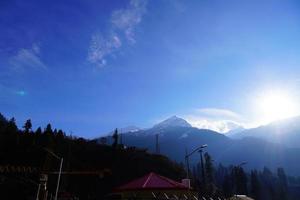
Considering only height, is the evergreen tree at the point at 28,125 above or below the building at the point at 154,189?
above

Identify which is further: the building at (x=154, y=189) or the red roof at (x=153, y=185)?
the red roof at (x=153, y=185)

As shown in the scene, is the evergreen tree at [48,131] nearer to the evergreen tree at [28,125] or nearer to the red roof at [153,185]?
the evergreen tree at [28,125]

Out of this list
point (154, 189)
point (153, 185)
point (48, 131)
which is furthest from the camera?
point (48, 131)

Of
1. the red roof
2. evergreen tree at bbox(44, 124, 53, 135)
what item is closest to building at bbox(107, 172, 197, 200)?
the red roof

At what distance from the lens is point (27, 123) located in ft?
396

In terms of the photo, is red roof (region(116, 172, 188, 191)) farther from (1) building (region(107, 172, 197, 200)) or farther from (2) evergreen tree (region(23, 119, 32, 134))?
(2) evergreen tree (region(23, 119, 32, 134))

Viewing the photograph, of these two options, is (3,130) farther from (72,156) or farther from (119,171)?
(119,171)

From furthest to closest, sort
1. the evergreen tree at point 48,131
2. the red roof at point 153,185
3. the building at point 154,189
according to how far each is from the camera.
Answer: the evergreen tree at point 48,131 → the red roof at point 153,185 → the building at point 154,189

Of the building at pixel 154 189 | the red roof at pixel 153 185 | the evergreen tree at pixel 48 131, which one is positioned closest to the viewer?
the building at pixel 154 189

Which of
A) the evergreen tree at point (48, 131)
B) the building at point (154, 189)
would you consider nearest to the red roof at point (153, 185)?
the building at point (154, 189)

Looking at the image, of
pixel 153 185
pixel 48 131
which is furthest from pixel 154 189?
pixel 48 131

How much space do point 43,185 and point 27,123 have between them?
83.8m

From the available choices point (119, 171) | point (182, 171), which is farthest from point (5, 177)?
point (182, 171)

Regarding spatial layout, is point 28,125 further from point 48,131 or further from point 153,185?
point 153,185
